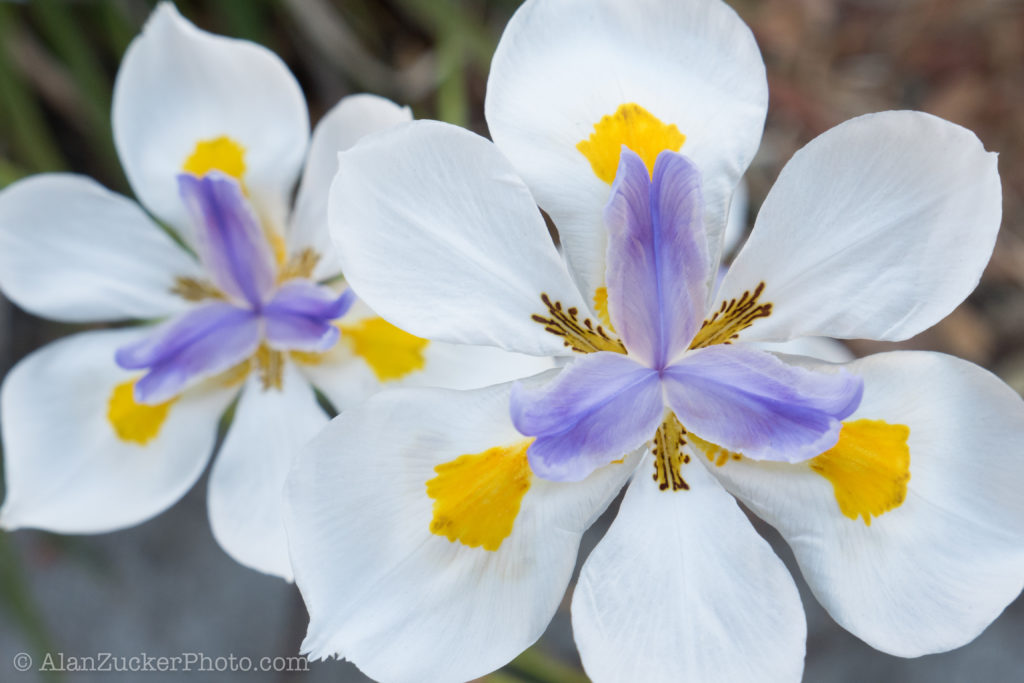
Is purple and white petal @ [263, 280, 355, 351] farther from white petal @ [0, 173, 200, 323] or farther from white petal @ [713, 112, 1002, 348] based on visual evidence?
white petal @ [713, 112, 1002, 348]

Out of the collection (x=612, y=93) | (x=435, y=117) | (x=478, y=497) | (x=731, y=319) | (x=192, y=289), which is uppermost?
(x=612, y=93)

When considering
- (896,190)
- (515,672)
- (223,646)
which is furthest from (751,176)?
(223,646)

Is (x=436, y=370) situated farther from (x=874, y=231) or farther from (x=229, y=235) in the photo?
(x=874, y=231)

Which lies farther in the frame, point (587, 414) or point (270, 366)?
point (270, 366)

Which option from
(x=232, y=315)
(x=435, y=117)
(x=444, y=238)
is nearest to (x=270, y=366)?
(x=232, y=315)

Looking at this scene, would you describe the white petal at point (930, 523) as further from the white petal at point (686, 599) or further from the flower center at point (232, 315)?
the flower center at point (232, 315)

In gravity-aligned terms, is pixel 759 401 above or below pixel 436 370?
above

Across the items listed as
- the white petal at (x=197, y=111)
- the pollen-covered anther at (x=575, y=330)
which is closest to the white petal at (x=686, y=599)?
the pollen-covered anther at (x=575, y=330)
